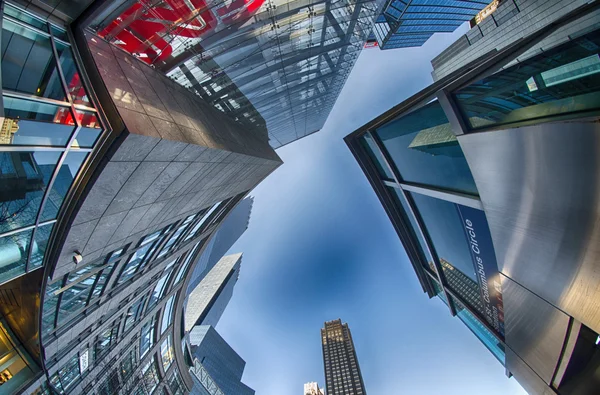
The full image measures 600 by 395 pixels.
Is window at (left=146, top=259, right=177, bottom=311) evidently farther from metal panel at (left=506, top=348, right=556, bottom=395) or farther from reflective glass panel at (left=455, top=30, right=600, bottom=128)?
reflective glass panel at (left=455, top=30, right=600, bottom=128)

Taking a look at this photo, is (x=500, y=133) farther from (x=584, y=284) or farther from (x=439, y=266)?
(x=439, y=266)

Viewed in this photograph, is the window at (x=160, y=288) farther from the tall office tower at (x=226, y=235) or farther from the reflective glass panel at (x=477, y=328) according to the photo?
the tall office tower at (x=226, y=235)

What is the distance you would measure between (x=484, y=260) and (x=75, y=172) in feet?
46.6

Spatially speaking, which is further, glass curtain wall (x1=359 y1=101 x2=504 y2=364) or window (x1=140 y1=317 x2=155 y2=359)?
window (x1=140 y1=317 x2=155 y2=359)

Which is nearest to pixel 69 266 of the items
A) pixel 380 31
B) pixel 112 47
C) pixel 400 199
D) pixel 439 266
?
pixel 112 47

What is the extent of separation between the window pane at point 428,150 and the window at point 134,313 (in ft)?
72.5

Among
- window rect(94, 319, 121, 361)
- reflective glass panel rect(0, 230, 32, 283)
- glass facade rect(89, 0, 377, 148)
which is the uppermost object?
glass facade rect(89, 0, 377, 148)

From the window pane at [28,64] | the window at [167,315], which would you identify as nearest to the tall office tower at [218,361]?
the window at [167,315]

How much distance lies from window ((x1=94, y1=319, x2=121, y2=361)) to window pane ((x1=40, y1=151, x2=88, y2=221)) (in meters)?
13.7

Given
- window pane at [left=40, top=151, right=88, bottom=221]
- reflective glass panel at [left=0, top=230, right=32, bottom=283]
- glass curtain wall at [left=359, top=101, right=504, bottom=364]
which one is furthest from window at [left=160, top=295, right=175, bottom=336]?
glass curtain wall at [left=359, top=101, right=504, bottom=364]

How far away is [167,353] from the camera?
29.0m

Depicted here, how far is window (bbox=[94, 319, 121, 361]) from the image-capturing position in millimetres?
16467

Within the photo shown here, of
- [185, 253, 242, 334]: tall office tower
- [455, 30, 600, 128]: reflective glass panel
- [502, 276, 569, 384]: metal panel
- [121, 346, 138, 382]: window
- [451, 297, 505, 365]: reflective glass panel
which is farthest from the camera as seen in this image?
[185, 253, 242, 334]: tall office tower

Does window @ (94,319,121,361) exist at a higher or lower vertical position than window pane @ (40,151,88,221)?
lower
